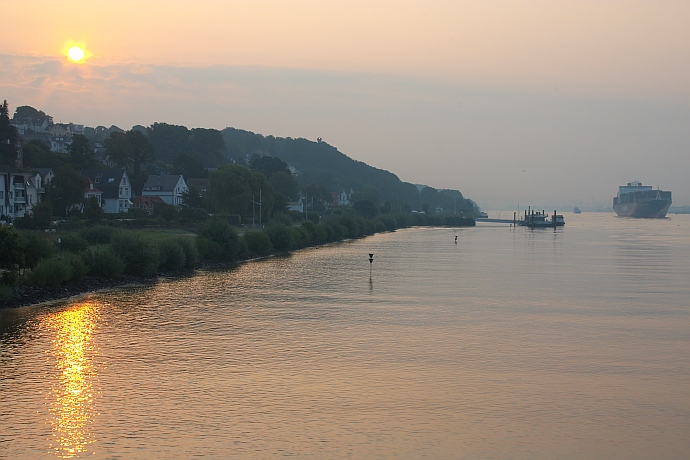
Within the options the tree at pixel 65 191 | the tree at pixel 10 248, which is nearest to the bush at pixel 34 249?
the tree at pixel 10 248

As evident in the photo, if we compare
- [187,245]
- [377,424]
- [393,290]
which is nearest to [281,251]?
[187,245]

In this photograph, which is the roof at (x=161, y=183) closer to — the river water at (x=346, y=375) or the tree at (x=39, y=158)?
the tree at (x=39, y=158)

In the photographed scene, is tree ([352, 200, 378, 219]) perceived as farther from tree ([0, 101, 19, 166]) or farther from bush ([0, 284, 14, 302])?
bush ([0, 284, 14, 302])

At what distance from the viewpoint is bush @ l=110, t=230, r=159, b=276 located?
160 feet

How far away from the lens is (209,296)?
42.1 metres

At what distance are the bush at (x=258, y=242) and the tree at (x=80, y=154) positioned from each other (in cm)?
4526

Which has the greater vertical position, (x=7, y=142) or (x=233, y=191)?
(x=7, y=142)

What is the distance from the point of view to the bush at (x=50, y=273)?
Result: 3888 centimetres

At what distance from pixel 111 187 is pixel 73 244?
59.7 m

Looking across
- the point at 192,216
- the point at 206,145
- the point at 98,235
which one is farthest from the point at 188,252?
→ the point at 206,145

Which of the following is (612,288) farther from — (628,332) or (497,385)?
(497,385)

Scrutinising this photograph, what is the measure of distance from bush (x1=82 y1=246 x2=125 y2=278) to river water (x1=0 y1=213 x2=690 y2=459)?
3610 millimetres

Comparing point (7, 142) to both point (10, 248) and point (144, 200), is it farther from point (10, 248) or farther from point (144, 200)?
point (10, 248)

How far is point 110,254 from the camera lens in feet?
153
